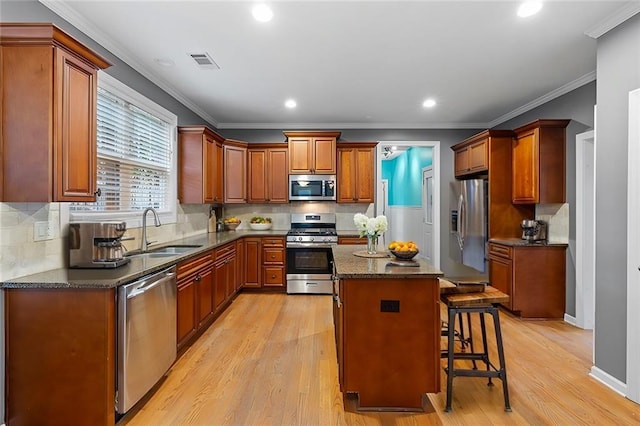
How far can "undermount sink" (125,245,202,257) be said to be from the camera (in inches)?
127

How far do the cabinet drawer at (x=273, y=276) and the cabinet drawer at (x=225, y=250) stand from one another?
743 millimetres

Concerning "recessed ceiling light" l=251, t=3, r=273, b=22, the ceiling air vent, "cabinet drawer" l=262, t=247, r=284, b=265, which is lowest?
"cabinet drawer" l=262, t=247, r=284, b=265

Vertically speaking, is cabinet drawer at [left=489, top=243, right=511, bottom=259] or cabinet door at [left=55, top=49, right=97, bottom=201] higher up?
cabinet door at [left=55, top=49, right=97, bottom=201]

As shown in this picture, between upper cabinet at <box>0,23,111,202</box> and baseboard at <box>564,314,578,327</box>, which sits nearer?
upper cabinet at <box>0,23,111,202</box>

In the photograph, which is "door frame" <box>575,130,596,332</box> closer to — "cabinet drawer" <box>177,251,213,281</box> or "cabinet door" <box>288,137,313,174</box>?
"cabinet door" <box>288,137,313,174</box>

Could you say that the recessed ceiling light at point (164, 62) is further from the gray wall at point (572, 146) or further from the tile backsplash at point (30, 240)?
the gray wall at point (572, 146)

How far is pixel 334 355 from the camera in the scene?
315 centimetres

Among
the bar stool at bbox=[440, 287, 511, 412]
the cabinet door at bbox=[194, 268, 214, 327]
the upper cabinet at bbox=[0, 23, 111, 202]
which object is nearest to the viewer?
the upper cabinet at bbox=[0, 23, 111, 202]

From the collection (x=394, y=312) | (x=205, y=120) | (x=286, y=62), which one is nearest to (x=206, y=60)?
(x=286, y=62)

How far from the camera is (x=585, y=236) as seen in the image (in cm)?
385

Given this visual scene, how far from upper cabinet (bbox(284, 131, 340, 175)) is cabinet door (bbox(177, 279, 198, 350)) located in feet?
9.41

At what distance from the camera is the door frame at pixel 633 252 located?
7.80ft

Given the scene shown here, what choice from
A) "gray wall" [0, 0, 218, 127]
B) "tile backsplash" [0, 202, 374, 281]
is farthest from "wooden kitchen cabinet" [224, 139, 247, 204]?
"tile backsplash" [0, 202, 374, 281]

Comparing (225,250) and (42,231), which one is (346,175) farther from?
(42,231)
